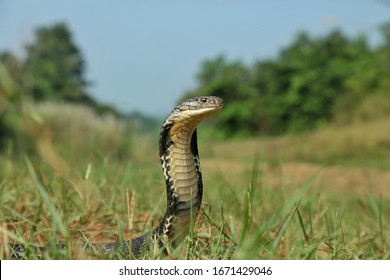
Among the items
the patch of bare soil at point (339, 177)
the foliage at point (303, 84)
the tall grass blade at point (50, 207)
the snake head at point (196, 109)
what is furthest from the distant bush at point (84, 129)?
the foliage at point (303, 84)

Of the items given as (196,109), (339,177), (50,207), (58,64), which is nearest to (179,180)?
(196,109)

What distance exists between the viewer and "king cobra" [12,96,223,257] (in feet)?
7.43

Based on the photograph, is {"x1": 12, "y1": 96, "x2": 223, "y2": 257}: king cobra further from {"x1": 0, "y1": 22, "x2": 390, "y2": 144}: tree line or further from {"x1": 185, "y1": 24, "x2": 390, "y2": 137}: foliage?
{"x1": 185, "y1": 24, "x2": 390, "y2": 137}: foliage

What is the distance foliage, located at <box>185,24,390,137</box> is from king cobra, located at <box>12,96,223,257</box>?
26197 millimetres

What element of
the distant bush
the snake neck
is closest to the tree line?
the distant bush

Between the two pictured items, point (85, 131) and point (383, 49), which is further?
point (383, 49)

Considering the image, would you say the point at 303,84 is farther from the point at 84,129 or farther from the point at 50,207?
the point at 50,207

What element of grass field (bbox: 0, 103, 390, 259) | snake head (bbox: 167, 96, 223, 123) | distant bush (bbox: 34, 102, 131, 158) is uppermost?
→ snake head (bbox: 167, 96, 223, 123)

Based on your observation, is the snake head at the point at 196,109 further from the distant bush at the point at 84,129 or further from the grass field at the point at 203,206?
the distant bush at the point at 84,129

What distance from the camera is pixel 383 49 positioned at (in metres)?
33.4
